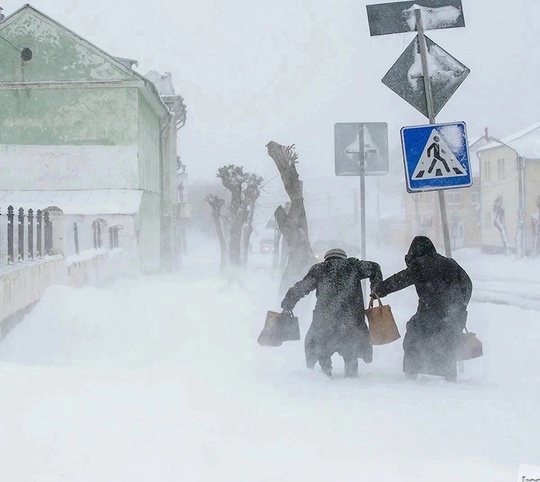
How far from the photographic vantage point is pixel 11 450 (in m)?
4.96

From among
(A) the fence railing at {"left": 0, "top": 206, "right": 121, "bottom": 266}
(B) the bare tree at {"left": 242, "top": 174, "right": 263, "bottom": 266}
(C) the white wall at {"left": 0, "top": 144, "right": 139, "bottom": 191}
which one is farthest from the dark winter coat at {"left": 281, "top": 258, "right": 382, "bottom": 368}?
(B) the bare tree at {"left": 242, "top": 174, "right": 263, "bottom": 266}

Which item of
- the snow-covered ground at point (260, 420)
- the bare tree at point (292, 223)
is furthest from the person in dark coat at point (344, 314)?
the bare tree at point (292, 223)

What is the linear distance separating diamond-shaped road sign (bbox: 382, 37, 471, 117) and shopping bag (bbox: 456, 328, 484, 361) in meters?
2.12

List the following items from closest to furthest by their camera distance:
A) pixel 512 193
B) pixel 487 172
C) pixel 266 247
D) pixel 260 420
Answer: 1. pixel 260 420
2. pixel 512 193
3. pixel 487 172
4. pixel 266 247

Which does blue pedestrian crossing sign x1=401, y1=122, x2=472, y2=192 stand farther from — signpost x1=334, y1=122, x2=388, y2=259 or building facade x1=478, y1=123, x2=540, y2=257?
building facade x1=478, y1=123, x2=540, y2=257

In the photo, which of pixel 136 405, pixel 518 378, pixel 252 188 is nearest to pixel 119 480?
pixel 136 405

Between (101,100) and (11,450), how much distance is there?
76.9ft

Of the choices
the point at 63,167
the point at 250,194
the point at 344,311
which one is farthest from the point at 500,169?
the point at 344,311

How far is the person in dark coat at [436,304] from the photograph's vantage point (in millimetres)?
7965

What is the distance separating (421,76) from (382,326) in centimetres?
238

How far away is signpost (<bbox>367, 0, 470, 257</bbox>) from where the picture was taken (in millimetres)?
7895

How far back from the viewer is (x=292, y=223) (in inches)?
681

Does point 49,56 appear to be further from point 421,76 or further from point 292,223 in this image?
point 421,76

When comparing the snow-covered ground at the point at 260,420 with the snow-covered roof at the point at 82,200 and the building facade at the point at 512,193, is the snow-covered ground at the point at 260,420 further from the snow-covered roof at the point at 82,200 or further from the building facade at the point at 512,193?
the building facade at the point at 512,193
